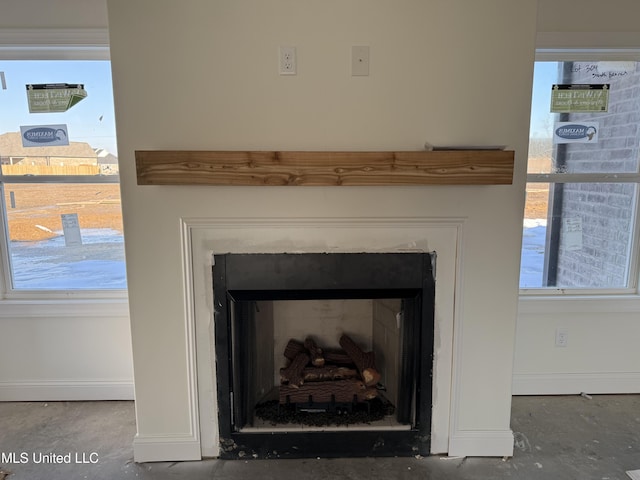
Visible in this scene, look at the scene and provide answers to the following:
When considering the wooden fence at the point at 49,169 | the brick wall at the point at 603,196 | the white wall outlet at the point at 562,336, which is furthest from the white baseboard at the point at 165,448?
the brick wall at the point at 603,196

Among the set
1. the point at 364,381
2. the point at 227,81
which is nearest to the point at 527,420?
the point at 364,381

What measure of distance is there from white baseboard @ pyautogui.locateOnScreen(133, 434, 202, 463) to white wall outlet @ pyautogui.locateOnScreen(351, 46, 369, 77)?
1695mm

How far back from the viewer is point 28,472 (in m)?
1.86

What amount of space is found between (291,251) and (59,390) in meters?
1.66

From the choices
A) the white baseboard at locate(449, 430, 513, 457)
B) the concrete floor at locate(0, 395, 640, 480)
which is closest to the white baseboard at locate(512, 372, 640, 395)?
the concrete floor at locate(0, 395, 640, 480)

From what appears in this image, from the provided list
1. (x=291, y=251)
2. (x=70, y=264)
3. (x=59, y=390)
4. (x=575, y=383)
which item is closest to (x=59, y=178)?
(x=70, y=264)

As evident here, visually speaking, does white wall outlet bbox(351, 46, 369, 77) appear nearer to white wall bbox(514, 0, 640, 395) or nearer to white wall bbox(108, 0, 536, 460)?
white wall bbox(108, 0, 536, 460)

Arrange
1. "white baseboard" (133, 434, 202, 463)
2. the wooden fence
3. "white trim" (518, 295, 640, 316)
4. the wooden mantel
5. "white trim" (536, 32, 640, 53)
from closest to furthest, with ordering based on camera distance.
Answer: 1. the wooden mantel
2. "white baseboard" (133, 434, 202, 463)
3. "white trim" (536, 32, 640, 53)
4. the wooden fence
5. "white trim" (518, 295, 640, 316)

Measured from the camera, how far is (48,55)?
221 centimetres

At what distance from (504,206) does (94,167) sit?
2070mm

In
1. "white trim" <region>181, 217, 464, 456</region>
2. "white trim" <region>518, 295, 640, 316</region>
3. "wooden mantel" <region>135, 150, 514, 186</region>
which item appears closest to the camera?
"wooden mantel" <region>135, 150, 514, 186</region>

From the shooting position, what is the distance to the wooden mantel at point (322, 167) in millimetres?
1625

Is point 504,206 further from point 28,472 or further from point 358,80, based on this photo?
point 28,472

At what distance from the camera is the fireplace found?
179 cm
